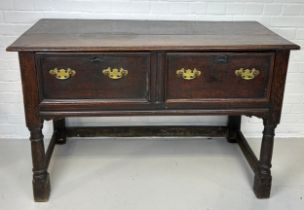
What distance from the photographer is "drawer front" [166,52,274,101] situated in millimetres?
1783

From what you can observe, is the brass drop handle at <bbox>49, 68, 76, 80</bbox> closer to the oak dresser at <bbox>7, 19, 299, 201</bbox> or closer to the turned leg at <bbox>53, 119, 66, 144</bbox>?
the oak dresser at <bbox>7, 19, 299, 201</bbox>

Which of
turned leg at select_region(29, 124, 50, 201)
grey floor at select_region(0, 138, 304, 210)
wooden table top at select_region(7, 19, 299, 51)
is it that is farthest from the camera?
grey floor at select_region(0, 138, 304, 210)

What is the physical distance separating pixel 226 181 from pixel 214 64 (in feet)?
2.46

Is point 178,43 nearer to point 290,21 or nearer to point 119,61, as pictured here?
point 119,61

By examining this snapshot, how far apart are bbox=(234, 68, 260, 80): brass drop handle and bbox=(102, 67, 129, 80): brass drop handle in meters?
0.51

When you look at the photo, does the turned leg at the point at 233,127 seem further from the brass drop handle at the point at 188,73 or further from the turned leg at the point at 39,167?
the turned leg at the point at 39,167

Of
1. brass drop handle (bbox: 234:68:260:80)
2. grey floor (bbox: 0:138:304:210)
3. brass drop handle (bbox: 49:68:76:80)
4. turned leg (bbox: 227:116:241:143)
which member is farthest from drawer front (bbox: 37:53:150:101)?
turned leg (bbox: 227:116:241:143)

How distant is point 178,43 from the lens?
1.77m

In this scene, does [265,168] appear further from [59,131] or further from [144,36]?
[59,131]

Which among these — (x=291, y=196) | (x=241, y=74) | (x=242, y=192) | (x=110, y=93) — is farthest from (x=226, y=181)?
(x=110, y=93)

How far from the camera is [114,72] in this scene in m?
1.78

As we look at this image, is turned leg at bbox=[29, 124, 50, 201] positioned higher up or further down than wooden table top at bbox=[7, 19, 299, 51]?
further down

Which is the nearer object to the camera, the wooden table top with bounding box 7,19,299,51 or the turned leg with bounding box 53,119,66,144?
the wooden table top with bounding box 7,19,299,51

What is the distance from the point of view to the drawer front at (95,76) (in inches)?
68.7
